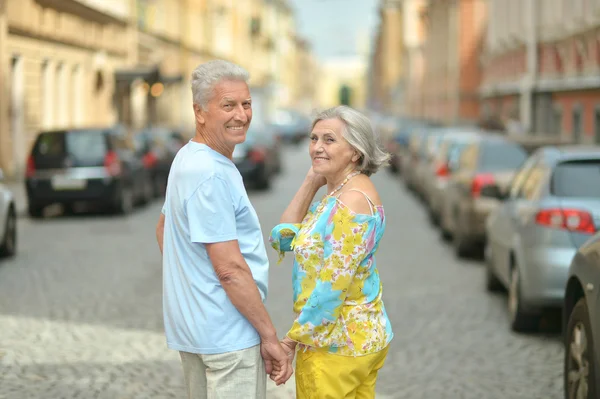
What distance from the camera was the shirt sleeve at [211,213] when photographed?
11.5 feet

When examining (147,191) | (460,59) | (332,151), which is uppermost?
(460,59)

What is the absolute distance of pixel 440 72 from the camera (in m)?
62.9

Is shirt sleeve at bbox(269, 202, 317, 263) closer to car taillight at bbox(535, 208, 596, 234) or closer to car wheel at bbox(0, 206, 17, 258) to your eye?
car taillight at bbox(535, 208, 596, 234)

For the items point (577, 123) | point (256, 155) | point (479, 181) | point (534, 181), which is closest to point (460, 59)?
point (577, 123)

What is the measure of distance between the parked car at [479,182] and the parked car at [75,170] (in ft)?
23.2

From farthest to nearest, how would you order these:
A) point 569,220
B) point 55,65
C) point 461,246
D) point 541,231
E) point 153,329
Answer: point 55,65
point 461,246
point 153,329
point 541,231
point 569,220

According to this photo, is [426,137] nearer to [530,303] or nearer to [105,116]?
[105,116]

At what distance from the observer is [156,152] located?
80.5ft

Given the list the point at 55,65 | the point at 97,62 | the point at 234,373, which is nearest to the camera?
the point at 234,373

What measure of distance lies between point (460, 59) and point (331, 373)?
49174mm

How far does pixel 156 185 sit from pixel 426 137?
6387mm

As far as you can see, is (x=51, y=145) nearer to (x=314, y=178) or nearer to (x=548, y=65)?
(x=314, y=178)

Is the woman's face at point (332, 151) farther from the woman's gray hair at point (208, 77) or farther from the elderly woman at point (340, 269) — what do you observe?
the woman's gray hair at point (208, 77)

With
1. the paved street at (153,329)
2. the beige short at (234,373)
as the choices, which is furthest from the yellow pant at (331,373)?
the paved street at (153,329)
